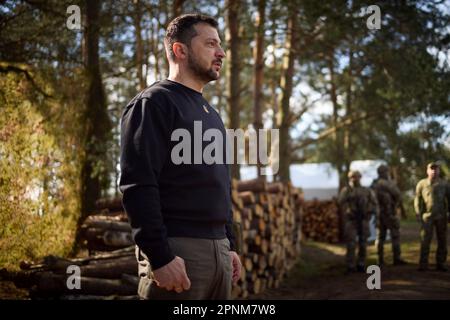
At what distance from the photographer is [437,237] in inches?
333

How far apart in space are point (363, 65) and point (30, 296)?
10805mm

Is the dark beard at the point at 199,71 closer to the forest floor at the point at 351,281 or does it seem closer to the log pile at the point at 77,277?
the log pile at the point at 77,277

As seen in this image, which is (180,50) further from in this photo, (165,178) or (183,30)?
(165,178)

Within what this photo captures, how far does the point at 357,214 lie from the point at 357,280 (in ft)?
5.87

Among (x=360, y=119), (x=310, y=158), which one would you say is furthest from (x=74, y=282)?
(x=310, y=158)

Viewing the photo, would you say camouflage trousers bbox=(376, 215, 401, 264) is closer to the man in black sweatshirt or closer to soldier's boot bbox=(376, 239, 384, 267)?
soldier's boot bbox=(376, 239, 384, 267)

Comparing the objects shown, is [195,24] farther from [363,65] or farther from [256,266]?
[363,65]

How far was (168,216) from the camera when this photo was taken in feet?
8.39

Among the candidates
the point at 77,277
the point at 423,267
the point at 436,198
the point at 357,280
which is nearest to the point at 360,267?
the point at 357,280

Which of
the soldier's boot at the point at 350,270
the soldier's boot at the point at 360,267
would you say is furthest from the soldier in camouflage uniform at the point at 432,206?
the soldier's boot at the point at 350,270

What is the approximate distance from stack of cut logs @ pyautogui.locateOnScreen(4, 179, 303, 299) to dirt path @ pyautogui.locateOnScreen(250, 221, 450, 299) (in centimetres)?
40

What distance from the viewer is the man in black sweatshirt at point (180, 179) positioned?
7.79 ft

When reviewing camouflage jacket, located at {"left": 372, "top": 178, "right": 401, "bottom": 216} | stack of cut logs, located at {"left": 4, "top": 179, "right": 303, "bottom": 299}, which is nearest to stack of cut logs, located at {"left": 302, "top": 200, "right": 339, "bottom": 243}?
stack of cut logs, located at {"left": 4, "top": 179, "right": 303, "bottom": 299}

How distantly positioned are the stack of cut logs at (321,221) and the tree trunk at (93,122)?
11.1 m
